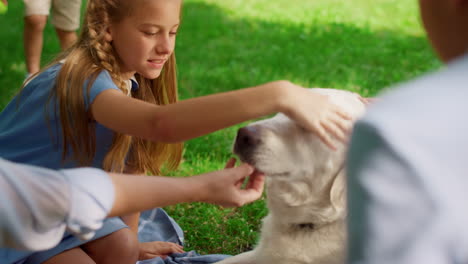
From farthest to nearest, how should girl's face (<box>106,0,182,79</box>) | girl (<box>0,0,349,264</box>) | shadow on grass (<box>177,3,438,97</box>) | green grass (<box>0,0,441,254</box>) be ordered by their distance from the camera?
shadow on grass (<box>177,3,438,97</box>) → green grass (<box>0,0,441,254</box>) → girl's face (<box>106,0,182,79</box>) → girl (<box>0,0,349,264</box>)

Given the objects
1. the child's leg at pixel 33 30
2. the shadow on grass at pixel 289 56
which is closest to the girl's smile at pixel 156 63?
the shadow on grass at pixel 289 56

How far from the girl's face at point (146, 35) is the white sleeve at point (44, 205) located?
1.21m

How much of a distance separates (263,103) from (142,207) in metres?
0.55

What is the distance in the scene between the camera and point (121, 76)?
2861mm

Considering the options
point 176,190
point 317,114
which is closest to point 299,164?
point 317,114

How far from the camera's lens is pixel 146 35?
8.94ft

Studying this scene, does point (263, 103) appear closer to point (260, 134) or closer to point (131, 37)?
point (260, 134)

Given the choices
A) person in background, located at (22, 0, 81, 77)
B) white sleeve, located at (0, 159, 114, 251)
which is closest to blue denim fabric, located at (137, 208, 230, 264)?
white sleeve, located at (0, 159, 114, 251)

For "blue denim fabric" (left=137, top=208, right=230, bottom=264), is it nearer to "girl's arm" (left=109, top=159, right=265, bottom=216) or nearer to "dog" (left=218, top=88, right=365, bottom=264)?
"dog" (left=218, top=88, right=365, bottom=264)

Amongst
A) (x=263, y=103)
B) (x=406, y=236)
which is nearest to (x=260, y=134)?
(x=263, y=103)

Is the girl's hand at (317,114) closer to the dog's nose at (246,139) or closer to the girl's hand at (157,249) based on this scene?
the dog's nose at (246,139)

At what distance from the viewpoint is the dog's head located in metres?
2.28

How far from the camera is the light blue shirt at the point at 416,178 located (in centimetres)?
100

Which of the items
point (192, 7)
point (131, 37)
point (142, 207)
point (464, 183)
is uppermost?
point (464, 183)
